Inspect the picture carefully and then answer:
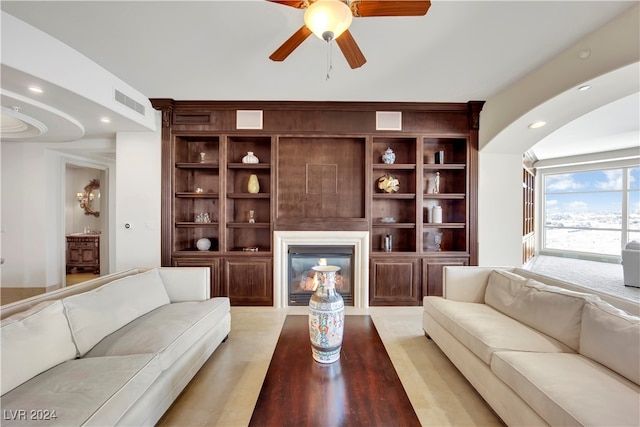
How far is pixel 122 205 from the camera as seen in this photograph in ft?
11.4

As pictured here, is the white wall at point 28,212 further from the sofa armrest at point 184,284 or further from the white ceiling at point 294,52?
the sofa armrest at point 184,284

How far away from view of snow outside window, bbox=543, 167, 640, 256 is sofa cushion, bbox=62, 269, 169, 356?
9.68m

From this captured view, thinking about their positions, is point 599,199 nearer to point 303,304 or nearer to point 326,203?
point 326,203

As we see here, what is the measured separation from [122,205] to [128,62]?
193cm

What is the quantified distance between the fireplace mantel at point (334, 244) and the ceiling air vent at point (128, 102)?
2.36m

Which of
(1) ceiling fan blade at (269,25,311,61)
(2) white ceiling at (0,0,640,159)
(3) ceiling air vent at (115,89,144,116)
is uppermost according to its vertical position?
(2) white ceiling at (0,0,640,159)

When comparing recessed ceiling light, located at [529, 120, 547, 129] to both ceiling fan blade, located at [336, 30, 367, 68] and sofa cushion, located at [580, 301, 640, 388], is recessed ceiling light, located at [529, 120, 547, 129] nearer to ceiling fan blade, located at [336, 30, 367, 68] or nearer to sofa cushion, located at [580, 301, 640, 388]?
sofa cushion, located at [580, 301, 640, 388]

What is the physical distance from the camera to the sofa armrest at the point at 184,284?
7.96ft

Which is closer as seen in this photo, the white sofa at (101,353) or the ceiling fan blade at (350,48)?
the white sofa at (101,353)

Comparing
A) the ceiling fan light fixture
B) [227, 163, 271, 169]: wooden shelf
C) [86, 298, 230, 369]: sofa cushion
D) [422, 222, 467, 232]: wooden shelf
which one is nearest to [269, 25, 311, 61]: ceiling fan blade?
the ceiling fan light fixture

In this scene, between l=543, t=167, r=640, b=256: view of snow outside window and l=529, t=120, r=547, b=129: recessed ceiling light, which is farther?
l=543, t=167, r=640, b=256: view of snow outside window

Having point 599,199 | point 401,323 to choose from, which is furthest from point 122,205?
point 599,199

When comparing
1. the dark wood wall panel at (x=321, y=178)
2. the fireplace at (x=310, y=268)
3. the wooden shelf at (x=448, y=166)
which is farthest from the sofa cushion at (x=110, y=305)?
the wooden shelf at (x=448, y=166)

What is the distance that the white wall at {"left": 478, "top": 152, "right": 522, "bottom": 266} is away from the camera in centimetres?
357
